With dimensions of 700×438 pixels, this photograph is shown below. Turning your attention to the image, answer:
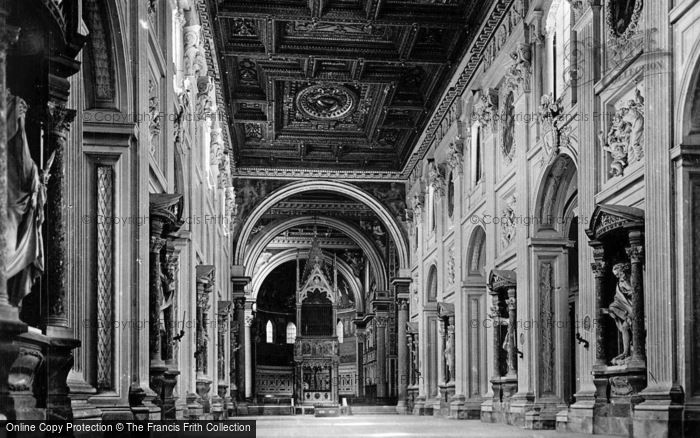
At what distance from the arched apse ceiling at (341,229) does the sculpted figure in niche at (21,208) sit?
1230 inches

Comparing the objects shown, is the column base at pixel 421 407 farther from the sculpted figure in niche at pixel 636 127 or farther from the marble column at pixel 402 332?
the sculpted figure in niche at pixel 636 127

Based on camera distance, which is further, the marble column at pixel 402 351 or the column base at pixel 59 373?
the marble column at pixel 402 351

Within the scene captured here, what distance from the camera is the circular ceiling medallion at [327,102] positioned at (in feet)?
89.7

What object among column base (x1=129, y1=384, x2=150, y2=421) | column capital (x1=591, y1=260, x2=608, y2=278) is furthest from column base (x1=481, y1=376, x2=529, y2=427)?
column base (x1=129, y1=384, x2=150, y2=421)

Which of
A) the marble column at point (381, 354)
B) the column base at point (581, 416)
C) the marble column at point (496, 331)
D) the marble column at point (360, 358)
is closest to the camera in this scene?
the column base at point (581, 416)

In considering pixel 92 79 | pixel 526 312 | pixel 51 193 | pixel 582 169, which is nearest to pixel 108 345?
pixel 92 79

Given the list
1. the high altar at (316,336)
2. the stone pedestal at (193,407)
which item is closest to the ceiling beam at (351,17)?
the stone pedestal at (193,407)

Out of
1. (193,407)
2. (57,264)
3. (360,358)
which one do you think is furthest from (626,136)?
(360,358)

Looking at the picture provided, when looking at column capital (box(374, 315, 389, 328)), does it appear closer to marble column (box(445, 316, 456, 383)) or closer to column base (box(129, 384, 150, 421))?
marble column (box(445, 316, 456, 383))

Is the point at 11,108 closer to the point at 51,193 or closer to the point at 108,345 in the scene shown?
the point at 51,193

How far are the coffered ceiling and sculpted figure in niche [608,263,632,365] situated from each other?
9.61m

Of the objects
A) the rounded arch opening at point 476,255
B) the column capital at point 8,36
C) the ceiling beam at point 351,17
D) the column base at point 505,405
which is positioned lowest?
the column base at point 505,405

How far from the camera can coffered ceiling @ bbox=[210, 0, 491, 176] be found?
2097 cm

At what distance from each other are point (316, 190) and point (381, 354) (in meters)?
8.10
